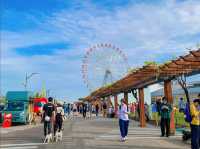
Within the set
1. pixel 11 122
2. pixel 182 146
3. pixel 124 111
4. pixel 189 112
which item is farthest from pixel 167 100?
pixel 11 122

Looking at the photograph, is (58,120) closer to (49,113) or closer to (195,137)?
(49,113)

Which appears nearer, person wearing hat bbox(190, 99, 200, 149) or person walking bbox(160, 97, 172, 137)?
person wearing hat bbox(190, 99, 200, 149)

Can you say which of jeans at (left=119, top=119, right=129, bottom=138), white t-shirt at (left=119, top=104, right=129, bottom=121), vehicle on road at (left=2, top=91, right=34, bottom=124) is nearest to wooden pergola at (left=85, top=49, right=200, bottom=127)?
white t-shirt at (left=119, top=104, right=129, bottom=121)

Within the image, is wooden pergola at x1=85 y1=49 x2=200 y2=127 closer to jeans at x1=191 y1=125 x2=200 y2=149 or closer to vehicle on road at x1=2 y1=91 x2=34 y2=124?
jeans at x1=191 y1=125 x2=200 y2=149

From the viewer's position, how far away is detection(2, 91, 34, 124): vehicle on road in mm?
38156

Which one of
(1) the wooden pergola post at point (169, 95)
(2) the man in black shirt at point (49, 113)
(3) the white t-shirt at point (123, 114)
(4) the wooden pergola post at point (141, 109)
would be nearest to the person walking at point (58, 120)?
(2) the man in black shirt at point (49, 113)

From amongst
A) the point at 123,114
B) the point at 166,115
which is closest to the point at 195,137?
the point at 123,114

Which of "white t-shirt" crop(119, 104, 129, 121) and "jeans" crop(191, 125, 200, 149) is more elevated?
"white t-shirt" crop(119, 104, 129, 121)

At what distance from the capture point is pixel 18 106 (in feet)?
127

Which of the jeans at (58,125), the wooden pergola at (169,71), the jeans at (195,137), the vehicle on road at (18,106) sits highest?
the wooden pergola at (169,71)

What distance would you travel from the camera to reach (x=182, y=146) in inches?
670

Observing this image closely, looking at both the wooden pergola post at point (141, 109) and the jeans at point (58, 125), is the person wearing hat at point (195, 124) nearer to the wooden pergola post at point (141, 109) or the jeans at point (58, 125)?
the jeans at point (58, 125)

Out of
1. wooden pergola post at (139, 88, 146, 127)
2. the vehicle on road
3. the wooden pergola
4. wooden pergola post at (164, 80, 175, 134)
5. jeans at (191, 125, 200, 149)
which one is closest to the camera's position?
jeans at (191, 125, 200, 149)

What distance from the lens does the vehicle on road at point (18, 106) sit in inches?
1502
